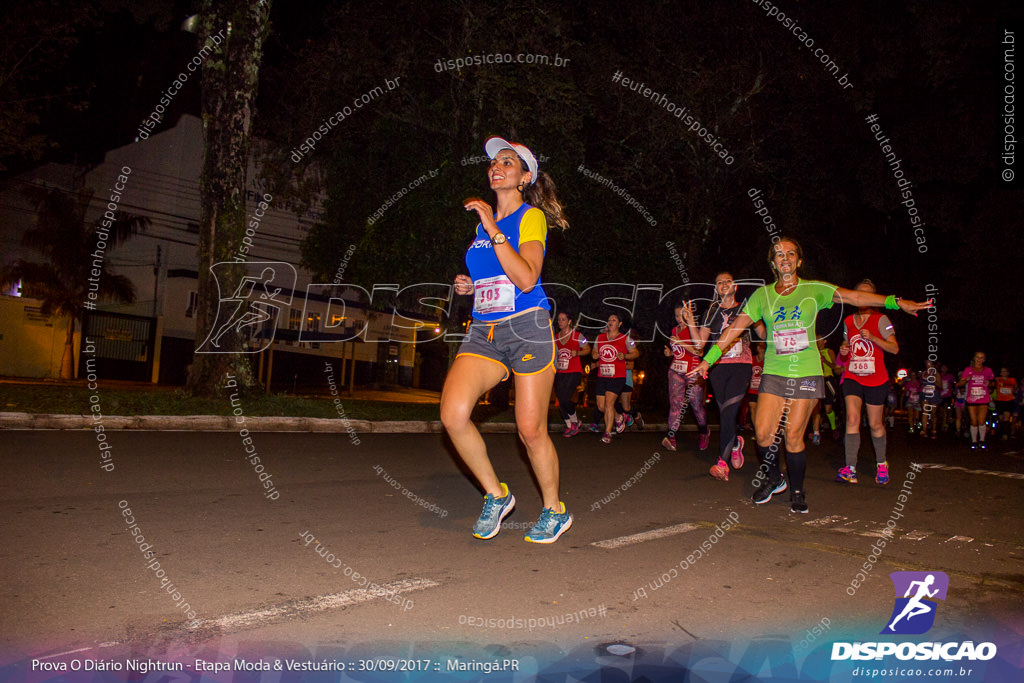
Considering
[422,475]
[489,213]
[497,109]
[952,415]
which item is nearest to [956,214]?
[952,415]

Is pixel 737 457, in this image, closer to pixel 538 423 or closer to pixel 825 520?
pixel 825 520

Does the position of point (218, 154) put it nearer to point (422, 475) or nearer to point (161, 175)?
point (422, 475)

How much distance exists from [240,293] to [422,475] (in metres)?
7.44

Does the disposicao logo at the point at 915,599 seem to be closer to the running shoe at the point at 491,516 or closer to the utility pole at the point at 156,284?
the running shoe at the point at 491,516

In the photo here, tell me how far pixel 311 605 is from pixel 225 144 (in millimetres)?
11474

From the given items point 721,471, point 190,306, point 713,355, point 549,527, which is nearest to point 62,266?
point 190,306

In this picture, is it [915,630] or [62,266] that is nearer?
[915,630]

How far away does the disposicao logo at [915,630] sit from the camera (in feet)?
10.1

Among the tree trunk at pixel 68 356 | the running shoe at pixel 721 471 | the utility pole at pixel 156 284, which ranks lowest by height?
the tree trunk at pixel 68 356

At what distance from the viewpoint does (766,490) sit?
21.3ft

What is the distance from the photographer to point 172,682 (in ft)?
8.41

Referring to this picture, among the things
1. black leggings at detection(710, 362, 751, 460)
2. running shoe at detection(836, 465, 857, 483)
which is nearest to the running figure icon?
black leggings at detection(710, 362, 751, 460)

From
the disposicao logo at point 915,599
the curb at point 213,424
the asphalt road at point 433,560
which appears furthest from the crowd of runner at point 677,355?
the curb at point 213,424

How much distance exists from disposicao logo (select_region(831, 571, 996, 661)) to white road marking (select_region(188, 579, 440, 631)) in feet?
6.06
